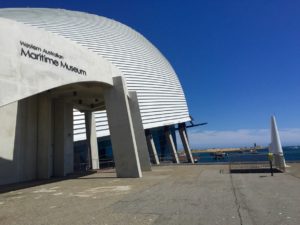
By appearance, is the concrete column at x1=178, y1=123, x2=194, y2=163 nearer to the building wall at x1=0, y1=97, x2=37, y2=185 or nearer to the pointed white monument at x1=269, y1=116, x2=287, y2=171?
the pointed white monument at x1=269, y1=116, x2=287, y2=171

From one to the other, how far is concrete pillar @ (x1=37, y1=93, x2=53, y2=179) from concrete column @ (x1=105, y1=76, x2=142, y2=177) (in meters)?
3.84

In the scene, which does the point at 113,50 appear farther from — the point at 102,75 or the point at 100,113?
the point at 102,75

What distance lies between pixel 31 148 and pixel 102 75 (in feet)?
20.2

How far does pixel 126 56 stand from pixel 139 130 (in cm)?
2381

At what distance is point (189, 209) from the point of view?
7652 millimetres

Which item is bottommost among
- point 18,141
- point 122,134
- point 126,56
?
point 122,134

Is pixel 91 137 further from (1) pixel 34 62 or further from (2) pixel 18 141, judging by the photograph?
(1) pixel 34 62

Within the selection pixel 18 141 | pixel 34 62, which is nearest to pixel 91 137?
pixel 18 141

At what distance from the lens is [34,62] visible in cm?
1173

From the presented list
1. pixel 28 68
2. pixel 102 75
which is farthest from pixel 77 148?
pixel 28 68

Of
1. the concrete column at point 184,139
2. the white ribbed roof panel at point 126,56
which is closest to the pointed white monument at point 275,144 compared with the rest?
the white ribbed roof panel at point 126,56

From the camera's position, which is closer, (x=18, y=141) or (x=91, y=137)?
(x=18, y=141)

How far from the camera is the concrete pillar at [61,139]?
20203 millimetres

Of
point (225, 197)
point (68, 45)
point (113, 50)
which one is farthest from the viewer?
point (113, 50)
